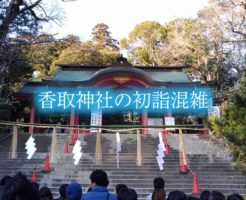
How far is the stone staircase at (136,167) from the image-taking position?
12.1m

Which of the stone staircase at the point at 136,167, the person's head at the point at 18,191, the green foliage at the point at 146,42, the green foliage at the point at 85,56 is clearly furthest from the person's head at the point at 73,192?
the green foliage at the point at 146,42

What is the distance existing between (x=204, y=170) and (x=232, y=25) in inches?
530

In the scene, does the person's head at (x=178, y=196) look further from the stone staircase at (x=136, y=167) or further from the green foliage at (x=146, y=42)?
the green foliage at (x=146, y=42)

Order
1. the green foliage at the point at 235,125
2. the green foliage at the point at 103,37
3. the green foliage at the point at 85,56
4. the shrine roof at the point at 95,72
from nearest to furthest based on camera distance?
1. the green foliage at the point at 235,125
2. the shrine roof at the point at 95,72
3. the green foliage at the point at 85,56
4. the green foliage at the point at 103,37

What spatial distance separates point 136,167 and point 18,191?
1145cm

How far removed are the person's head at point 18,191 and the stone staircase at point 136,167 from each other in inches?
370

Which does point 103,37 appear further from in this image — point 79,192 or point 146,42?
point 79,192

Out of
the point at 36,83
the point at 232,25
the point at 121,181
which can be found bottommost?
the point at 121,181

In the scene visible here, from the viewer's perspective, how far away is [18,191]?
7.14ft

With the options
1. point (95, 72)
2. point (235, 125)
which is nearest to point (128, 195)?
point (235, 125)

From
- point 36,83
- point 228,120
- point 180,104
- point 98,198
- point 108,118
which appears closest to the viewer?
point 98,198

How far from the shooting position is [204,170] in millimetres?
13492

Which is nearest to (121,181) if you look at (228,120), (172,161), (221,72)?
(172,161)

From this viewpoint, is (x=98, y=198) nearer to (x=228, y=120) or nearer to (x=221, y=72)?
(x=228, y=120)
